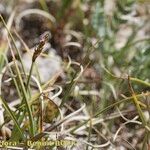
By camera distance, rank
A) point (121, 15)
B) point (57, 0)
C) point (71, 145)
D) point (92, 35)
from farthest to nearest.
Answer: point (57, 0) < point (92, 35) < point (121, 15) < point (71, 145)

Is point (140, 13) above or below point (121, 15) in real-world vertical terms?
below

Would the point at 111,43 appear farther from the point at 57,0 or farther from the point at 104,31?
the point at 57,0

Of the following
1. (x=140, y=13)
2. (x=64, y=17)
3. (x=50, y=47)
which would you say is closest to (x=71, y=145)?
(x=50, y=47)

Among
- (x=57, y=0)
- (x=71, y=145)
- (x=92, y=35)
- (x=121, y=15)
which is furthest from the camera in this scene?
(x=57, y=0)

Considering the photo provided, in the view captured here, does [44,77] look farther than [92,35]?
No

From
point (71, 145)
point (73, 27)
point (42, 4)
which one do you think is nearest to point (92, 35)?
point (73, 27)

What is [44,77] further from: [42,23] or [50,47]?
[42,23]
